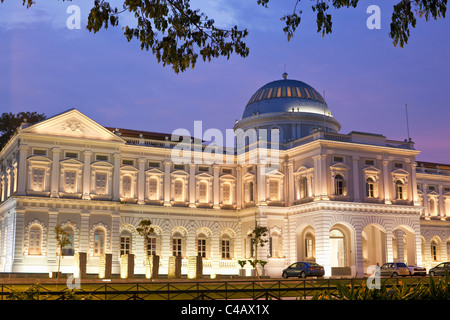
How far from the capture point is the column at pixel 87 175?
4956 cm

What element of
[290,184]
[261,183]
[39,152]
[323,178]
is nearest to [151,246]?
[261,183]

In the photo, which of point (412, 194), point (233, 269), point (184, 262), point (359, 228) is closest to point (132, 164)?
point (184, 262)

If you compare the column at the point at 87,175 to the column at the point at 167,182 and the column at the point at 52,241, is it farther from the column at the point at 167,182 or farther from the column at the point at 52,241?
the column at the point at 167,182

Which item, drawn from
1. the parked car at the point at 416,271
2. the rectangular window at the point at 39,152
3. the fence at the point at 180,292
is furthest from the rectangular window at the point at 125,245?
the parked car at the point at 416,271

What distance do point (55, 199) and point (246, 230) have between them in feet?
58.7

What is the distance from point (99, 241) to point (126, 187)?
5871 mm

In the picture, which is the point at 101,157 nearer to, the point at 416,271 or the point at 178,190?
the point at 178,190

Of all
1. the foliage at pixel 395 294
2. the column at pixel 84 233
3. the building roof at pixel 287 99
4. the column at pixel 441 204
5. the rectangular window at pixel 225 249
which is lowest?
the foliage at pixel 395 294

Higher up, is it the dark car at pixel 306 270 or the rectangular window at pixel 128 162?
the rectangular window at pixel 128 162

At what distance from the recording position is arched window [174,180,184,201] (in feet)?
181

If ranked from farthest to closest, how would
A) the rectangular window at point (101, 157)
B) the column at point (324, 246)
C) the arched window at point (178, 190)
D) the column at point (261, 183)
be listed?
the arched window at point (178, 190) → the column at point (261, 183) → the rectangular window at point (101, 157) → the column at point (324, 246)

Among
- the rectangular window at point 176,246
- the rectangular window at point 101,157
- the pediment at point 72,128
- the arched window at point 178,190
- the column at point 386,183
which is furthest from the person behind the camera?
the arched window at point 178,190

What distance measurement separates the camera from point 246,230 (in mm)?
55750

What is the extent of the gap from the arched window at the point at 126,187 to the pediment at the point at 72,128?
13.5ft
